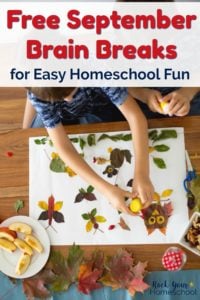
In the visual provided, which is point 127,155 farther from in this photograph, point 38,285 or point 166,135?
point 38,285

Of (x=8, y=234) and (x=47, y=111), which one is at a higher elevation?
(x=47, y=111)

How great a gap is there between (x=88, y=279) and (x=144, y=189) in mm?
212

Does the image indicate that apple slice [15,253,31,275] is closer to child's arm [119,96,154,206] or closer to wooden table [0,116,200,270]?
wooden table [0,116,200,270]

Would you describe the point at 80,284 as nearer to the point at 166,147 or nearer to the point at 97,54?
the point at 166,147

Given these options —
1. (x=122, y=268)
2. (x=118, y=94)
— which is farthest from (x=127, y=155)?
(x=122, y=268)

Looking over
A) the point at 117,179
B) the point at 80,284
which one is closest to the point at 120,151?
the point at 117,179

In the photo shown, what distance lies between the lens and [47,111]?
788 millimetres

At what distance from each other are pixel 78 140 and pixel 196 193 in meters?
0.27

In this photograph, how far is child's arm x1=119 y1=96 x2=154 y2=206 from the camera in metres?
0.80

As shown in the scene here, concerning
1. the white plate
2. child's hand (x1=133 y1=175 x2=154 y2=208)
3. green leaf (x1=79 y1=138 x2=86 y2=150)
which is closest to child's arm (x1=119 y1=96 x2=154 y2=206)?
child's hand (x1=133 y1=175 x2=154 y2=208)

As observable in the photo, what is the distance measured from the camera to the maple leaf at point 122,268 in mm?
766

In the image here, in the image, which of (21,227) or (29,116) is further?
(29,116)

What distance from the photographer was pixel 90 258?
0.78m

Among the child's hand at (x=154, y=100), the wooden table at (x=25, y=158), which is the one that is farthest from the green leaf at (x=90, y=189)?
the child's hand at (x=154, y=100)
